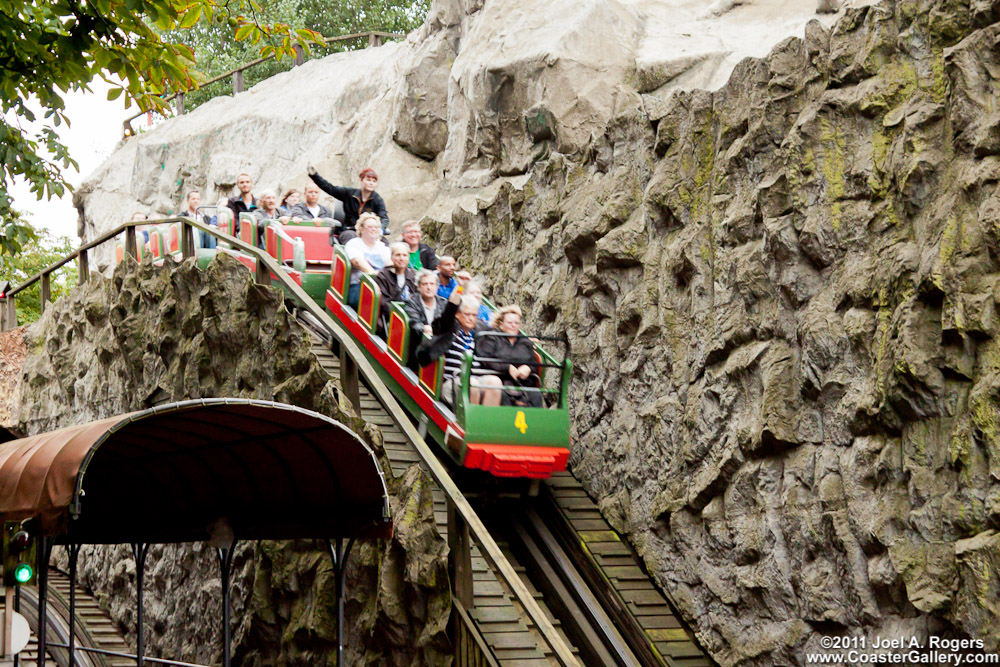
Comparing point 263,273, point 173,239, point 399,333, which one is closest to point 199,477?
point 399,333

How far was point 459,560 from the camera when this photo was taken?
8273 mm

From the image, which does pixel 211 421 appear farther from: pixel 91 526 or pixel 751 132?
pixel 751 132

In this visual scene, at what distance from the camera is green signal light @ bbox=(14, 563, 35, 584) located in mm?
5637

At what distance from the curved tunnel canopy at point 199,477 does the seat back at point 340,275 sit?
13.5ft

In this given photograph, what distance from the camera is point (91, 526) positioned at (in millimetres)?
8383

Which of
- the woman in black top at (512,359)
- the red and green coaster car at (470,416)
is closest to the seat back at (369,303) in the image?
the red and green coaster car at (470,416)

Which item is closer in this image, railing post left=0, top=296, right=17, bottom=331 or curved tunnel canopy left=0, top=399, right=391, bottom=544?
curved tunnel canopy left=0, top=399, right=391, bottom=544

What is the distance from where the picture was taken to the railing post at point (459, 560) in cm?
822

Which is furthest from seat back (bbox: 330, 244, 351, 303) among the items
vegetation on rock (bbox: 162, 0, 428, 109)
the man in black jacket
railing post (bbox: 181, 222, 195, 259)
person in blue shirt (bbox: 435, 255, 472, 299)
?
vegetation on rock (bbox: 162, 0, 428, 109)

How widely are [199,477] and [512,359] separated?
→ 3.23 metres

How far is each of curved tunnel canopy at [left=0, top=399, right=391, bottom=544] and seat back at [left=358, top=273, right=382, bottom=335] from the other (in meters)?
3.53

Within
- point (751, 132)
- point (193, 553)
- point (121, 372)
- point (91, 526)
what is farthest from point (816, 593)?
point (121, 372)

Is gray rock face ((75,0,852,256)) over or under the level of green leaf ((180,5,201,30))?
under

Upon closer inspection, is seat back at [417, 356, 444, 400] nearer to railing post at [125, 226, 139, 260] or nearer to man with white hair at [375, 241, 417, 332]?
man with white hair at [375, 241, 417, 332]
